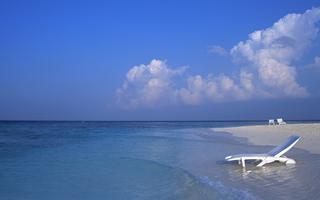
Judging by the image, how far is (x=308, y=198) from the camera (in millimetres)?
9086

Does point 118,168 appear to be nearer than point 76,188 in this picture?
No

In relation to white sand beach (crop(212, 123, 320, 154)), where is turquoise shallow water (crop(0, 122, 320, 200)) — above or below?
below

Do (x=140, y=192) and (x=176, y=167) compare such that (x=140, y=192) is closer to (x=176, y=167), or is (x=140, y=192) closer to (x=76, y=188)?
(x=76, y=188)

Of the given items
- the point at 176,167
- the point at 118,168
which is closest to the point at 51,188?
the point at 118,168

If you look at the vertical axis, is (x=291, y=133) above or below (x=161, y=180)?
above

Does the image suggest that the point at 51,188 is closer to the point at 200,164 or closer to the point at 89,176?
the point at 89,176

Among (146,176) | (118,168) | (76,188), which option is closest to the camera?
(76,188)

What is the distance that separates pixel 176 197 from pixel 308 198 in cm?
333

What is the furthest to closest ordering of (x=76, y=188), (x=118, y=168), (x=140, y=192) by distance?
(x=118, y=168) < (x=76, y=188) < (x=140, y=192)

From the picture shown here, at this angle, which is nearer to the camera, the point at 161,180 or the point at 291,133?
the point at 161,180

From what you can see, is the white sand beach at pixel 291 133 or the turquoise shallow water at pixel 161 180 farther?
the white sand beach at pixel 291 133

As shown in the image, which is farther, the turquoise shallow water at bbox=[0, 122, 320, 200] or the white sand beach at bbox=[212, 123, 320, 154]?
the white sand beach at bbox=[212, 123, 320, 154]

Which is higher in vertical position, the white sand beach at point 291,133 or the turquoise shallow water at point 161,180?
the white sand beach at point 291,133

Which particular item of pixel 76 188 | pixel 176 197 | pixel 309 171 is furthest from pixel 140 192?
pixel 309 171
